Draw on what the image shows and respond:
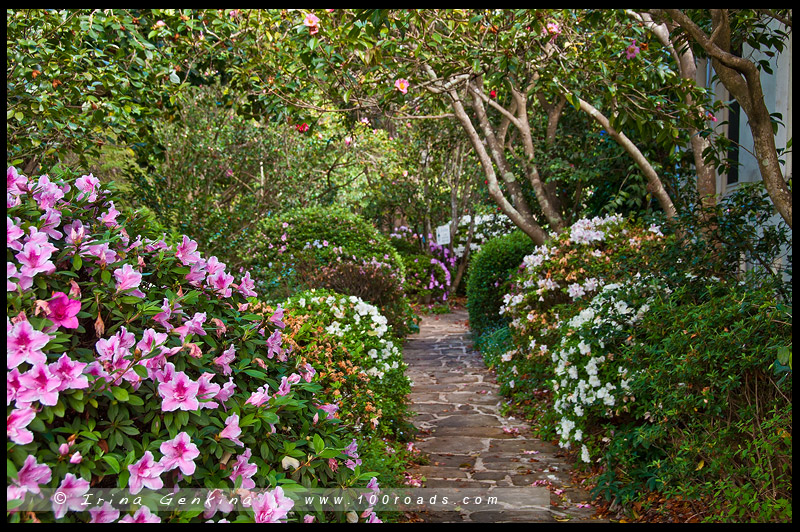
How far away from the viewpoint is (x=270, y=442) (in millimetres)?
1915

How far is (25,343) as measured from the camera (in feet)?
4.87

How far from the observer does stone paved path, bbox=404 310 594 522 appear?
407 cm

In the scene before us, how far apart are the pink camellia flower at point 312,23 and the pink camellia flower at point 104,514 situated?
15.2ft

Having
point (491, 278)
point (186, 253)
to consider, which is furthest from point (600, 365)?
point (491, 278)

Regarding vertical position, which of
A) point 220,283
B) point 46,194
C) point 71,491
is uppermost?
point 46,194

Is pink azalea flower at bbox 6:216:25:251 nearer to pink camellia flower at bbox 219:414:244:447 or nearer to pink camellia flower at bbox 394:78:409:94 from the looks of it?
pink camellia flower at bbox 219:414:244:447

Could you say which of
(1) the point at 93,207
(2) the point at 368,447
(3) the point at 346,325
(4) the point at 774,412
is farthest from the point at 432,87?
(1) the point at 93,207

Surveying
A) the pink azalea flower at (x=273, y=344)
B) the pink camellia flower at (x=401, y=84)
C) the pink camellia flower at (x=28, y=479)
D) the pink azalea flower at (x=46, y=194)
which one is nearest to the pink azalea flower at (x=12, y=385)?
the pink camellia flower at (x=28, y=479)

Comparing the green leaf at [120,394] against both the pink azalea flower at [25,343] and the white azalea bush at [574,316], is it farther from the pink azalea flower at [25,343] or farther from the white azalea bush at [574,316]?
the white azalea bush at [574,316]

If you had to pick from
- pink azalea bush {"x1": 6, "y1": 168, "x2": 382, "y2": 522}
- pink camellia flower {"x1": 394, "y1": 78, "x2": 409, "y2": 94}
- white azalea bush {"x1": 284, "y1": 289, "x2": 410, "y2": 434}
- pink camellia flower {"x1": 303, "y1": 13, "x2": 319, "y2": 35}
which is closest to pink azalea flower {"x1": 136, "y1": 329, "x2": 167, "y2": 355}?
pink azalea bush {"x1": 6, "y1": 168, "x2": 382, "y2": 522}

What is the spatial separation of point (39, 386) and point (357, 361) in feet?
12.2

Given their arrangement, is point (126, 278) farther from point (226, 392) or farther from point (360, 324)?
point (360, 324)

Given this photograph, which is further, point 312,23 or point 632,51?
point 632,51

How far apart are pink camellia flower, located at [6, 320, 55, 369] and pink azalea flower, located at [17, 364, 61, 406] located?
0.08 ft
